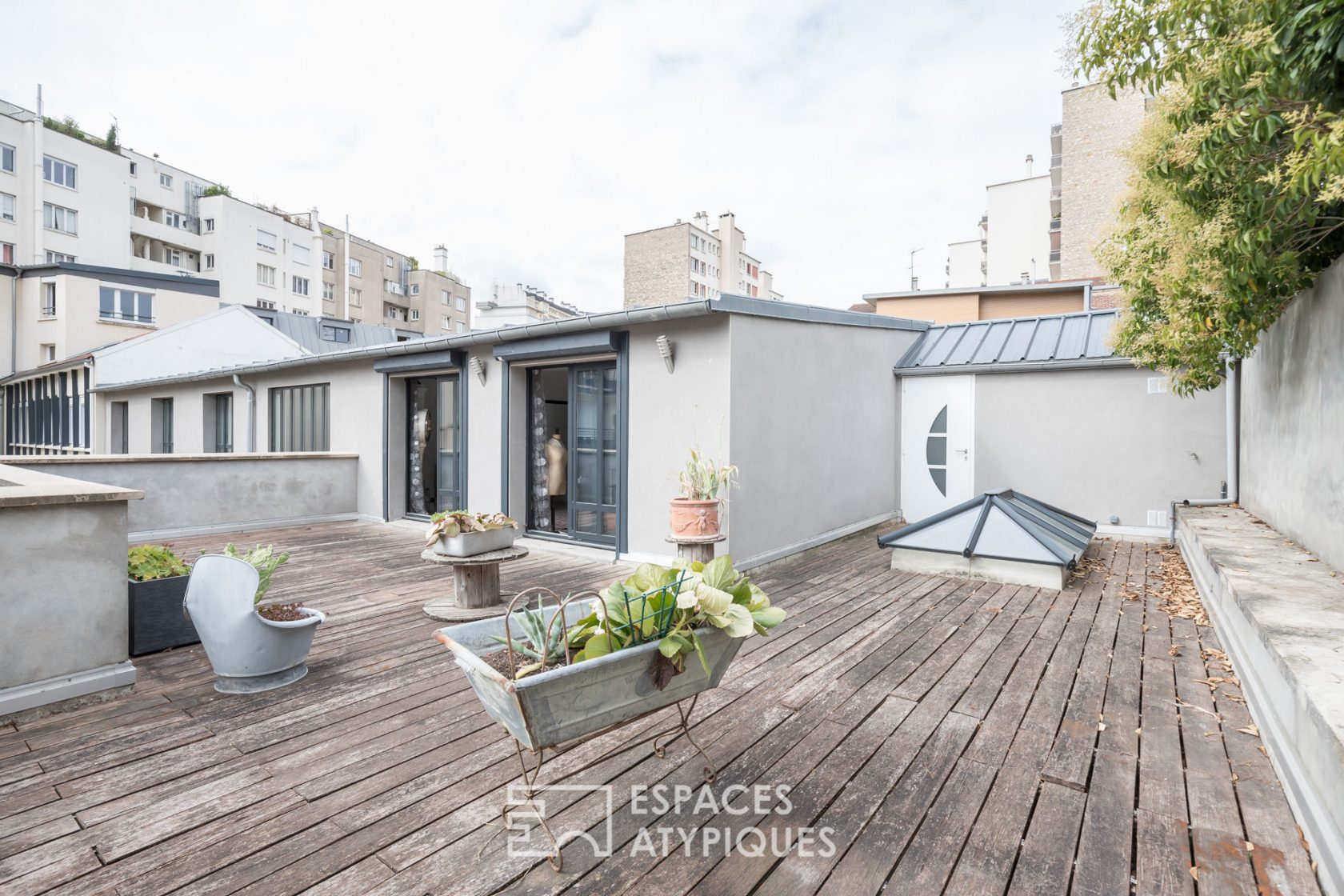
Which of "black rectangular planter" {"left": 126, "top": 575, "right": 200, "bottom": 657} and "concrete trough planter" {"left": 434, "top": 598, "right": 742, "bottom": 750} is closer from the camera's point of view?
"concrete trough planter" {"left": 434, "top": 598, "right": 742, "bottom": 750}

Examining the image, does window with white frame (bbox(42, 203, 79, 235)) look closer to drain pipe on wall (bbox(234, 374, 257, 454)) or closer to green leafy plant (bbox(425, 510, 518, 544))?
drain pipe on wall (bbox(234, 374, 257, 454))

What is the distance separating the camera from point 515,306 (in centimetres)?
3250

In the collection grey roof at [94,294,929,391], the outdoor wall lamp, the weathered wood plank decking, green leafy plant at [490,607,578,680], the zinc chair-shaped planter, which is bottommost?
the weathered wood plank decking

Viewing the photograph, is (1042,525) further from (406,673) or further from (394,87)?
(394,87)

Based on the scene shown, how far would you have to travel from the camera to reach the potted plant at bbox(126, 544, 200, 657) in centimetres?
350

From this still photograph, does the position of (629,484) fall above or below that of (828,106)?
below

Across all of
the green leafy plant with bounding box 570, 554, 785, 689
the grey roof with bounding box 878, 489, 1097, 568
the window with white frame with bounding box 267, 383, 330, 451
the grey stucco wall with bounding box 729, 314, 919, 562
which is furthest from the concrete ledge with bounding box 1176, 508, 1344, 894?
the window with white frame with bounding box 267, 383, 330, 451

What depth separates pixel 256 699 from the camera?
9.69 ft

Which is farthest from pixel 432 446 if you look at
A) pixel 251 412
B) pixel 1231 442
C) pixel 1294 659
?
pixel 1231 442

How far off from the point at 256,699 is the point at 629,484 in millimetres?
3589

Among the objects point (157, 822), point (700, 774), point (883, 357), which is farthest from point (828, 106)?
point (157, 822)

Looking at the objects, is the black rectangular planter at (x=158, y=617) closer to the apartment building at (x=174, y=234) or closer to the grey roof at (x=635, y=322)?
the grey roof at (x=635, y=322)

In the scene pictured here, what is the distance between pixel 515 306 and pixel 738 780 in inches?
1283

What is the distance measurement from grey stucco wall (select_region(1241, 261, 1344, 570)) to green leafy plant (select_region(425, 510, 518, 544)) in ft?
16.0
